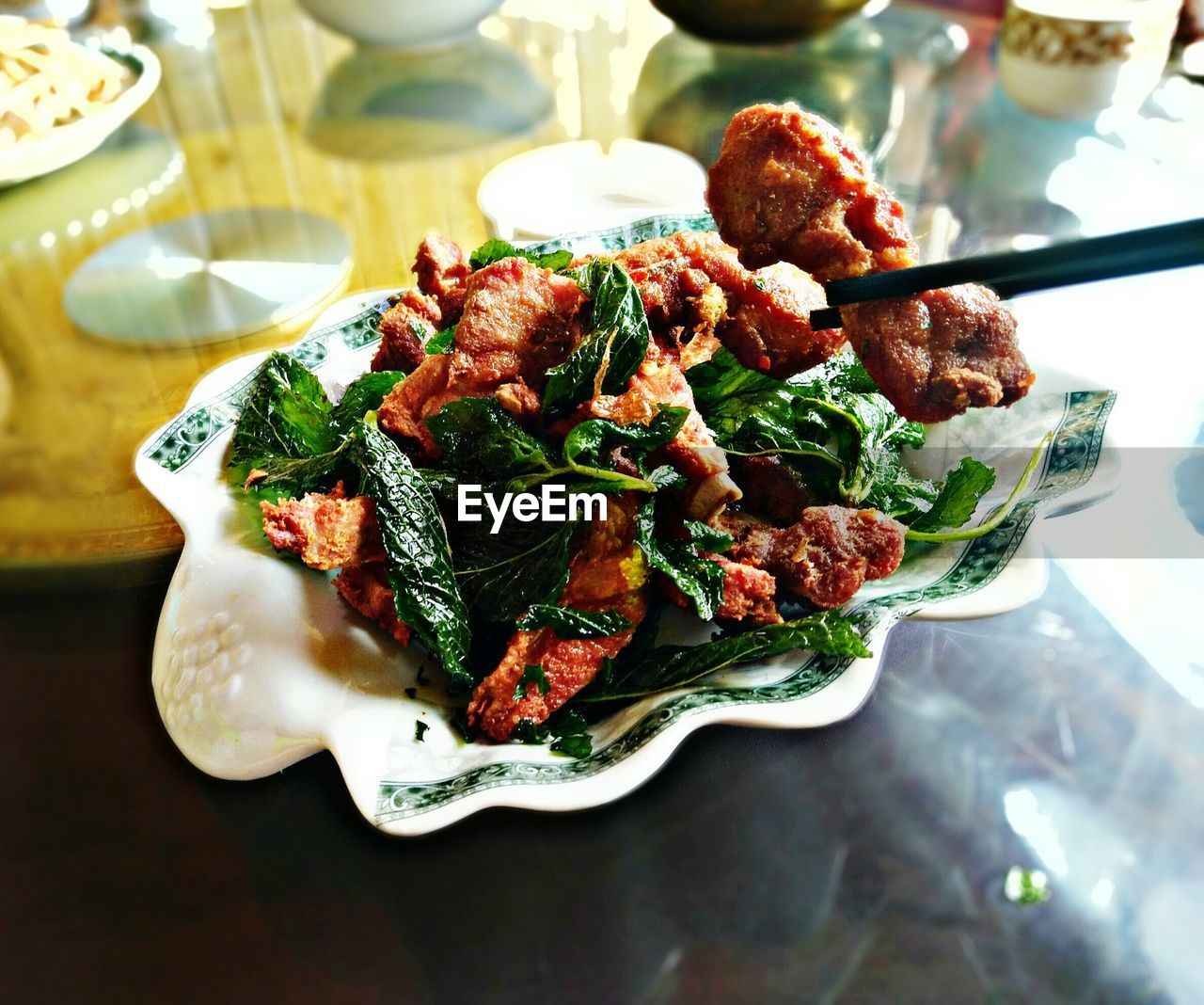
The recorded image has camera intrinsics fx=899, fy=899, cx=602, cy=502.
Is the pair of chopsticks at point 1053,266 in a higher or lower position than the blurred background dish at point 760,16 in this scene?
higher

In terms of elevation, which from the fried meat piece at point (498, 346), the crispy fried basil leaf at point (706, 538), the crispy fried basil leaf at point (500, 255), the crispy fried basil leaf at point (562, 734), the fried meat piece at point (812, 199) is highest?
the fried meat piece at point (812, 199)

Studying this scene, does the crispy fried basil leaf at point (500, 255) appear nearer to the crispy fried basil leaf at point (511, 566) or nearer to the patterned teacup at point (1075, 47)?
the crispy fried basil leaf at point (511, 566)

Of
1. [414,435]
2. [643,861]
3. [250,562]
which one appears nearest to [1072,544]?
[643,861]

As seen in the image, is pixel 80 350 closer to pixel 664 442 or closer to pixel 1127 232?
pixel 664 442

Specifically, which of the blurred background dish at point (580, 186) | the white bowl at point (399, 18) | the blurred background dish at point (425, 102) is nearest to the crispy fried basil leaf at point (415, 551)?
the blurred background dish at point (580, 186)

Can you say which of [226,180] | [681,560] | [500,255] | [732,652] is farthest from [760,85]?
[732,652]

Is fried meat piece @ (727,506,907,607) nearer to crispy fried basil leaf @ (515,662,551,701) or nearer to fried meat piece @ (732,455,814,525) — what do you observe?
fried meat piece @ (732,455,814,525)

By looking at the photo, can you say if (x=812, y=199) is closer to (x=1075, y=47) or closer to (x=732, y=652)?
(x=732, y=652)
